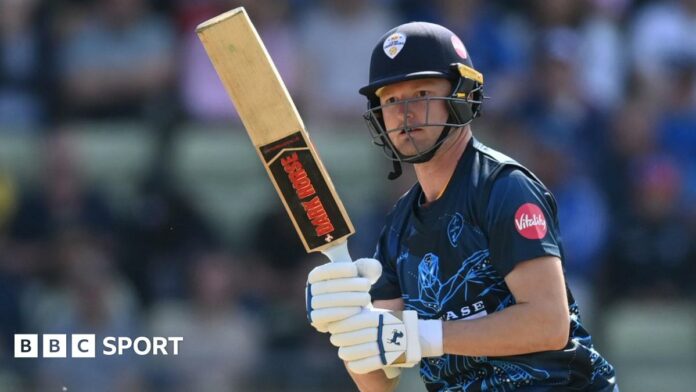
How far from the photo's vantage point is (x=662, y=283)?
686 centimetres

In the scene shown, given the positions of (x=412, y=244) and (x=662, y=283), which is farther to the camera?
(x=662, y=283)

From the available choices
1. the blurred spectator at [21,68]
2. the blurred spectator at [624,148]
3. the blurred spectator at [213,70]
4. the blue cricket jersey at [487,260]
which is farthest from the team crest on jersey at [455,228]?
the blurred spectator at [21,68]

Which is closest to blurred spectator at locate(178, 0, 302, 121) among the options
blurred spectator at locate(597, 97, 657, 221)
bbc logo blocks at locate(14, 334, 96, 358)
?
bbc logo blocks at locate(14, 334, 96, 358)

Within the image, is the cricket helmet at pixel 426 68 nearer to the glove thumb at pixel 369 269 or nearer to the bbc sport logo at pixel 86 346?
the glove thumb at pixel 369 269

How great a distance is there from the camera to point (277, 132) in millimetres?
3049

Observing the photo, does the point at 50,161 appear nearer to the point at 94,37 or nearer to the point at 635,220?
the point at 94,37

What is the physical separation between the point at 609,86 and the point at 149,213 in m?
2.91

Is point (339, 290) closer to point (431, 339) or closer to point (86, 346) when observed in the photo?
point (431, 339)

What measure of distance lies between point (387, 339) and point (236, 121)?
417 cm

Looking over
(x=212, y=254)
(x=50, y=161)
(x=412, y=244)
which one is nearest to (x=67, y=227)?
(x=50, y=161)

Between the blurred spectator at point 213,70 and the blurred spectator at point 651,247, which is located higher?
the blurred spectator at point 213,70

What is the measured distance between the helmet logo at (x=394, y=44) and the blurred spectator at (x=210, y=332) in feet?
11.3

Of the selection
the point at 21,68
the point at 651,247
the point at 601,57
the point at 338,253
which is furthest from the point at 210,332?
the point at 338,253

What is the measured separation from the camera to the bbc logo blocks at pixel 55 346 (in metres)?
5.93
